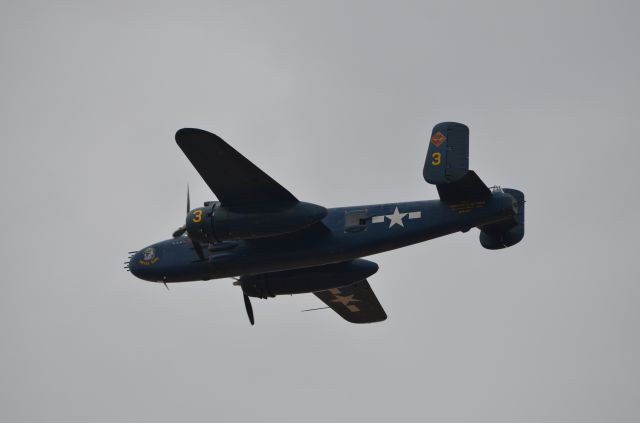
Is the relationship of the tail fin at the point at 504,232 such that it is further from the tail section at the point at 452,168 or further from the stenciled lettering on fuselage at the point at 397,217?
the stenciled lettering on fuselage at the point at 397,217

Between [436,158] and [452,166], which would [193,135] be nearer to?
[436,158]

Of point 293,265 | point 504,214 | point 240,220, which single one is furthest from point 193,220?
point 504,214

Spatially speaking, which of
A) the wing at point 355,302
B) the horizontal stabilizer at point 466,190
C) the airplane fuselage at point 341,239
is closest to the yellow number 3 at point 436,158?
the horizontal stabilizer at point 466,190

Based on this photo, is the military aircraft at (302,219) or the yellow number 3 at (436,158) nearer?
the yellow number 3 at (436,158)

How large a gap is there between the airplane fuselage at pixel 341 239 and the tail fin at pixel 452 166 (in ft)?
1.31

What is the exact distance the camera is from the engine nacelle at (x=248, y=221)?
30594 millimetres

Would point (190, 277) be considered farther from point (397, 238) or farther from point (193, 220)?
point (397, 238)

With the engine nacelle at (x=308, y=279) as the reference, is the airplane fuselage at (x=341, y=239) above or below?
above

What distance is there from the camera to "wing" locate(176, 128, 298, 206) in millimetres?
29500

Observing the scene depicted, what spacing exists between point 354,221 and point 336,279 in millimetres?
3775

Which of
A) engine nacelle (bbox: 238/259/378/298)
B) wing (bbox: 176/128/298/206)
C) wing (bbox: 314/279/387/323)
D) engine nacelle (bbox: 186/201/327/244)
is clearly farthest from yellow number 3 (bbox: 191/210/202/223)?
wing (bbox: 314/279/387/323)

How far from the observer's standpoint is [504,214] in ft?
Answer: 98.7

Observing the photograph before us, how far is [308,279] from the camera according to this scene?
34.9m

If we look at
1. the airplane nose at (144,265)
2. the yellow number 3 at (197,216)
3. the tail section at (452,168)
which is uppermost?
the tail section at (452,168)
